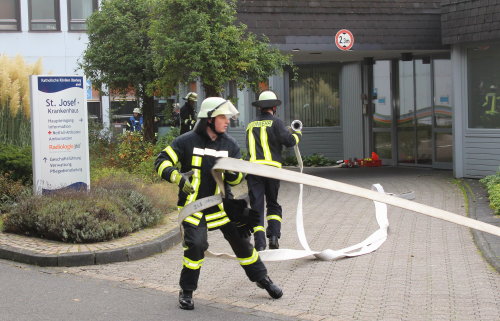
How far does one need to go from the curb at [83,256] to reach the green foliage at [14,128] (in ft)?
15.6

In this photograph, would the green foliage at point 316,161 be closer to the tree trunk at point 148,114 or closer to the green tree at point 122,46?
the tree trunk at point 148,114

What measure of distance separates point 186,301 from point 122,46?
12538 millimetres

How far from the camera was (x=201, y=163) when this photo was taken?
22.4ft

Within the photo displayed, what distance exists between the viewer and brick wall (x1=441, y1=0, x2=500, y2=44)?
1505cm

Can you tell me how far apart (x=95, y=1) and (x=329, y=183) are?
32.0 meters

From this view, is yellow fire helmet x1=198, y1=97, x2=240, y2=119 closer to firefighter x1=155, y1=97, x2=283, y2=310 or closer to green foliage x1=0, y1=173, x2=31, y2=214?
firefighter x1=155, y1=97, x2=283, y2=310

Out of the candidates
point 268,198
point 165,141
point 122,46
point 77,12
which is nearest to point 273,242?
point 268,198

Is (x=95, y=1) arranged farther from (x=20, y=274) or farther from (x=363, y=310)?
(x=363, y=310)

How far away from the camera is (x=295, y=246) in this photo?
9.89m

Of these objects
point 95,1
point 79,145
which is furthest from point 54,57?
point 79,145

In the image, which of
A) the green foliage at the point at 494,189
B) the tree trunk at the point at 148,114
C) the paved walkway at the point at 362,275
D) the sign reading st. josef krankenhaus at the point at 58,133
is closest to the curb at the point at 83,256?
the paved walkway at the point at 362,275

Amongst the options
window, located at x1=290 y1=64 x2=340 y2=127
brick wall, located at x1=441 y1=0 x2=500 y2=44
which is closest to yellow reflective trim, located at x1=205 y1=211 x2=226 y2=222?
brick wall, located at x1=441 y1=0 x2=500 y2=44

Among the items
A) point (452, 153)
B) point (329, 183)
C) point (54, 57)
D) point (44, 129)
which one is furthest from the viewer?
point (54, 57)

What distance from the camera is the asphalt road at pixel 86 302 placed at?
21.7ft
